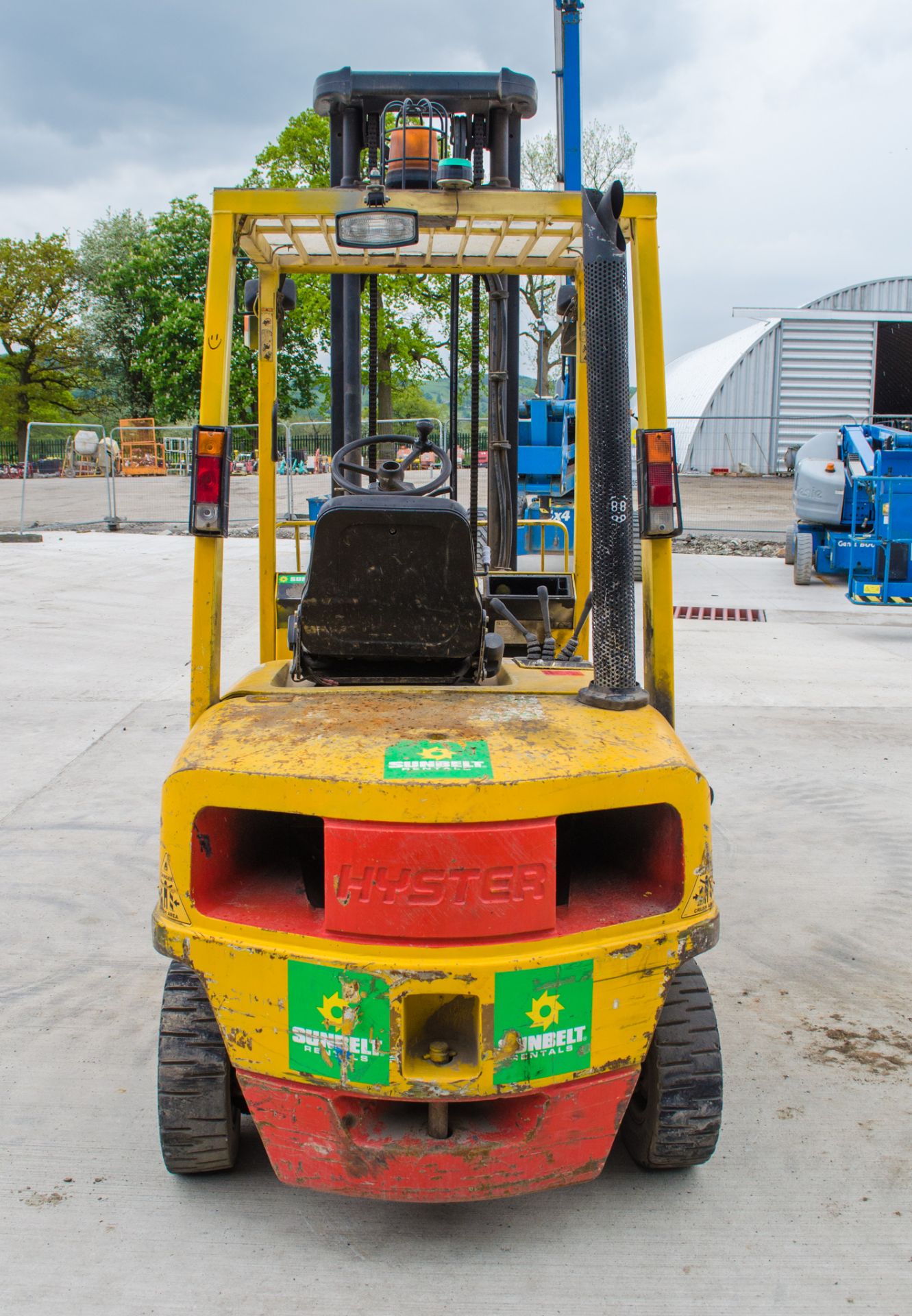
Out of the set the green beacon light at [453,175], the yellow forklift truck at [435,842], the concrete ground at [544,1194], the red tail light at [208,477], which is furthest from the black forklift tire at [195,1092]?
the green beacon light at [453,175]

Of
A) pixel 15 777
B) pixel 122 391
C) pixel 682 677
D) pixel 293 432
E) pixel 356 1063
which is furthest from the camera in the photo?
pixel 122 391

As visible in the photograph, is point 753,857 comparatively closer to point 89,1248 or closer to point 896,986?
point 896,986

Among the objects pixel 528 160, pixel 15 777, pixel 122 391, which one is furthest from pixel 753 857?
pixel 122 391

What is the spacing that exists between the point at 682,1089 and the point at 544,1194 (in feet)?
1.52

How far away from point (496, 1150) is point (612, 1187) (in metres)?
0.59

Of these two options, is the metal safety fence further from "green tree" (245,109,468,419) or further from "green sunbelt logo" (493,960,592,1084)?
"green sunbelt logo" (493,960,592,1084)

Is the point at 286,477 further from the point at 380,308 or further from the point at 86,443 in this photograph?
the point at 86,443

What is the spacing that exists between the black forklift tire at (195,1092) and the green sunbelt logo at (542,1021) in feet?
2.63

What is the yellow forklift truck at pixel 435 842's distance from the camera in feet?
7.68

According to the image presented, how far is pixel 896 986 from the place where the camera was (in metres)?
3.89

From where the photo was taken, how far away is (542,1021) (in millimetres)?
2357

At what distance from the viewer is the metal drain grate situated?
11.4 m

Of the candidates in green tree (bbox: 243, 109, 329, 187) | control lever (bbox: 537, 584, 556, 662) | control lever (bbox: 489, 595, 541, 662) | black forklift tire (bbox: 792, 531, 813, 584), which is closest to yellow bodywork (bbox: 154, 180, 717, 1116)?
control lever (bbox: 489, 595, 541, 662)

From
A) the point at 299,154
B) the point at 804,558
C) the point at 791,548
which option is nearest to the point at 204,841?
the point at 804,558
